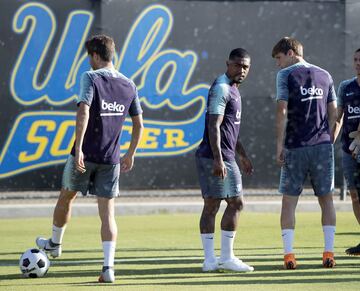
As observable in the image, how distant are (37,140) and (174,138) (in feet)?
7.22

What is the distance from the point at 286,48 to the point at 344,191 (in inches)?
302

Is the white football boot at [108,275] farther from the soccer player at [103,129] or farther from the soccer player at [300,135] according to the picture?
the soccer player at [300,135]

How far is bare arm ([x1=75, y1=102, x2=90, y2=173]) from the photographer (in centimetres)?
842

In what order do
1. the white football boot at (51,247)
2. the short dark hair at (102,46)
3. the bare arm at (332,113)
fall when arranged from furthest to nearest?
the white football boot at (51,247) → the bare arm at (332,113) → the short dark hair at (102,46)

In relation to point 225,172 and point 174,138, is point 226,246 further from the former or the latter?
point 174,138

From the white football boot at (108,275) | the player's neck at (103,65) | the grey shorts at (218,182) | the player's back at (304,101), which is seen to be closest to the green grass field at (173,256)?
the white football boot at (108,275)

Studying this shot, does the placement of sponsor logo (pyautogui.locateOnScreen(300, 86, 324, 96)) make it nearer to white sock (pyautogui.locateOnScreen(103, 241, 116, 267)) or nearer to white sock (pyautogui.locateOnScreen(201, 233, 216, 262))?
white sock (pyautogui.locateOnScreen(201, 233, 216, 262))

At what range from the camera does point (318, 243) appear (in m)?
11.8

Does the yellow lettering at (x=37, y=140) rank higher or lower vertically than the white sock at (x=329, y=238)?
higher

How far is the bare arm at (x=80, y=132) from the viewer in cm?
842

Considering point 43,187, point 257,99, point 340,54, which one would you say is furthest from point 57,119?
point 340,54

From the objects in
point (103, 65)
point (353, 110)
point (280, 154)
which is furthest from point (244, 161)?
point (103, 65)

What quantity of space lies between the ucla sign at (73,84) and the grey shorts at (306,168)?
272 inches

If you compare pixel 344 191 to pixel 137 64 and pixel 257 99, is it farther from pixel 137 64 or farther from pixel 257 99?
pixel 137 64
